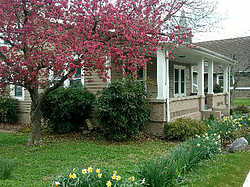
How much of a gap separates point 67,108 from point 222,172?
232 inches

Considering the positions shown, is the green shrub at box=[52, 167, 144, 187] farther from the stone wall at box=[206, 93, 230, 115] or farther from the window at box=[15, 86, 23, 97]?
the window at box=[15, 86, 23, 97]

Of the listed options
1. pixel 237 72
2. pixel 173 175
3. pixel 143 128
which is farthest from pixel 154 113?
pixel 237 72

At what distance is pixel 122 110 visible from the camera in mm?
7801

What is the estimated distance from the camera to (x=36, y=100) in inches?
315

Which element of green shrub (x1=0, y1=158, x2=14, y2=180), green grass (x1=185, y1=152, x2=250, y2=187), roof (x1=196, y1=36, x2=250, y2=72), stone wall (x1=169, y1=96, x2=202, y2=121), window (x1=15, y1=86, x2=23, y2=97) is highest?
roof (x1=196, y1=36, x2=250, y2=72)

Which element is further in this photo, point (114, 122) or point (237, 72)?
point (237, 72)

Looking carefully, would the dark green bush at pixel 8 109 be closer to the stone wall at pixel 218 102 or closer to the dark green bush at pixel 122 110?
the dark green bush at pixel 122 110

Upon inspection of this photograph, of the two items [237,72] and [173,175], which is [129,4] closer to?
[173,175]

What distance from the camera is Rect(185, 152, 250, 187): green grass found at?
4309 millimetres

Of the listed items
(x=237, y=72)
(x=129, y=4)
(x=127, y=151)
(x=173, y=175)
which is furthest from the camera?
(x=237, y=72)

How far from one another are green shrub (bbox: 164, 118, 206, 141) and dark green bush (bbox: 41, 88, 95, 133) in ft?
Result: 9.95

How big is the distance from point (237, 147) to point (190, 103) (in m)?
4.40

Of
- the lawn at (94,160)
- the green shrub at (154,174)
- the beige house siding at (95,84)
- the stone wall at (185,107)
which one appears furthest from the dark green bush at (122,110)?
the green shrub at (154,174)

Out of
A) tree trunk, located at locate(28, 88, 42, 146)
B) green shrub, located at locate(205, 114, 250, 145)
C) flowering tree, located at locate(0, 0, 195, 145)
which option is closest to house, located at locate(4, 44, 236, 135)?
tree trunk, located at locate(28, 88, 42, 146)
